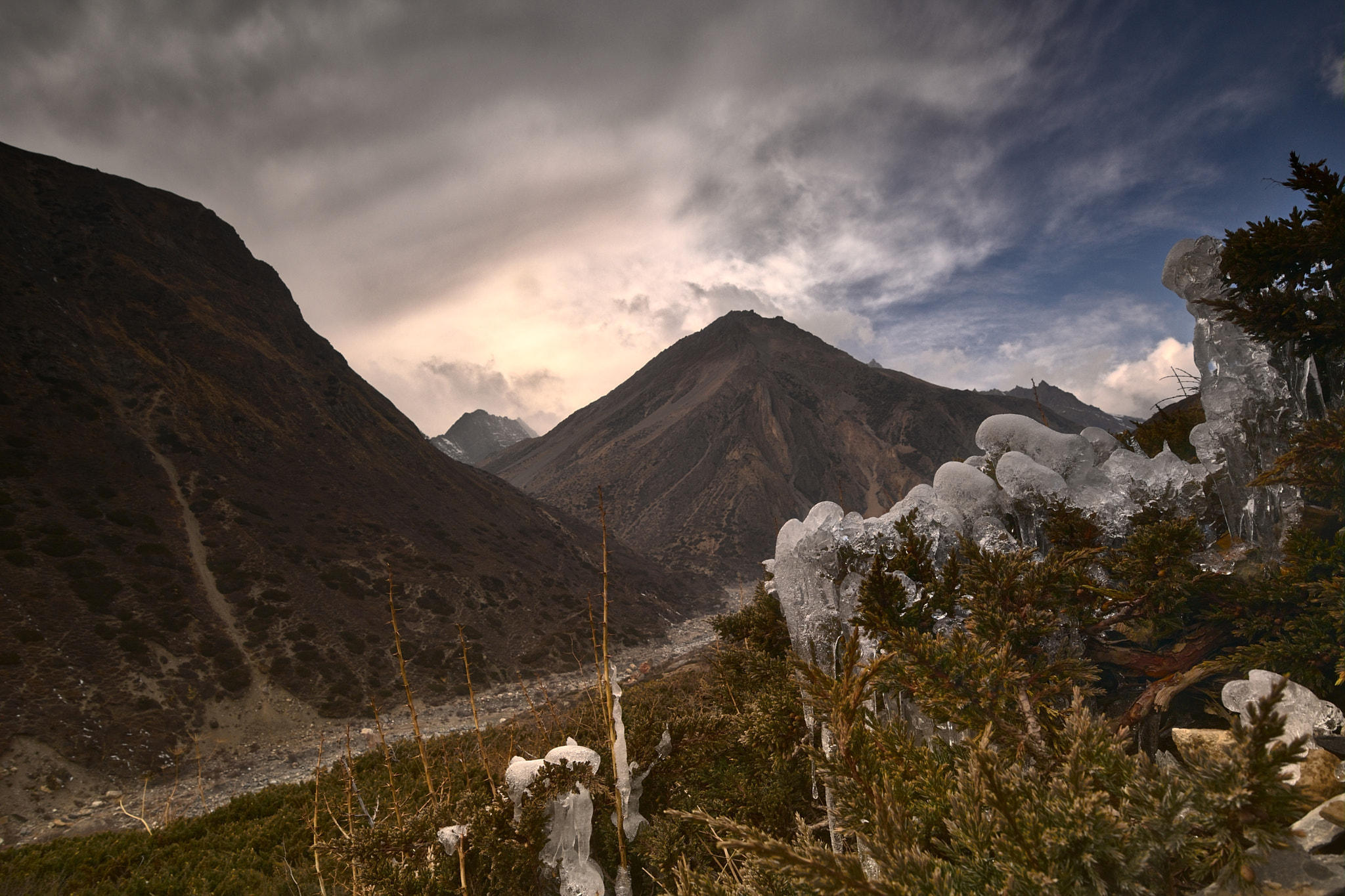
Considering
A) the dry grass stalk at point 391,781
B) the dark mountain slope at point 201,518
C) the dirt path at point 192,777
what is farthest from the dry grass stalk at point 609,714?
the dark mountain slope at point 201,518

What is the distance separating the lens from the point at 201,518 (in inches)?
1067

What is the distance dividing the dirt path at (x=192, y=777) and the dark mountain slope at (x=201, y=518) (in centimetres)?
94

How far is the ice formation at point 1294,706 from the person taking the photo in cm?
242

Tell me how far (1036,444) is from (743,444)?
76.1 meters

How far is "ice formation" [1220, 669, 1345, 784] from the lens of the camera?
2424 millimetres

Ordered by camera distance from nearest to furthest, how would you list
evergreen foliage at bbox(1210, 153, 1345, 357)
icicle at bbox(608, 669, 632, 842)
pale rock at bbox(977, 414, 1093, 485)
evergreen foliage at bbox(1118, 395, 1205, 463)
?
icicle at bbox(608, 669, 632, 842)
evergreen foliage at bbox(1210, 153, 1345, 357)
pale rock at bbox(977, 414, 1093, 485)
evergreen foliage at bbox(1118, 395, 1205, 463)

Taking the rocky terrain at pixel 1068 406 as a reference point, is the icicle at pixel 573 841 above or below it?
below

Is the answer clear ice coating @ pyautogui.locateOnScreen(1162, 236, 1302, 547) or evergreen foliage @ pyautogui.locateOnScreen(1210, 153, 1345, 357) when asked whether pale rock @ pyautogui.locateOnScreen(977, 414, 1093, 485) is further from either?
evergreen foliage @ pyautogui.locateOnScreen(1210, 153, 1345, 357)

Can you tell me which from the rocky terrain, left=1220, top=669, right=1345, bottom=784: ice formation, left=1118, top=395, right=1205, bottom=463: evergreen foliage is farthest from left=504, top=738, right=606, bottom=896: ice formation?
the rocky terrain

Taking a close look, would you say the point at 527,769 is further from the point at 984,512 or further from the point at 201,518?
the point at 201,518

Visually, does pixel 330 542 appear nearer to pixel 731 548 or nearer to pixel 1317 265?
pixel 1317 265

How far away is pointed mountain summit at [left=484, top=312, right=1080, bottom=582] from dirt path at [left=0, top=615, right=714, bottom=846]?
40093 millimetres

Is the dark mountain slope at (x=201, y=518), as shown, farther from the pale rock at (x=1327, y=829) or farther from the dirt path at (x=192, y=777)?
the pale rock at (x=1327, y=829)

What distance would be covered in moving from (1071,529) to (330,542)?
112ft
